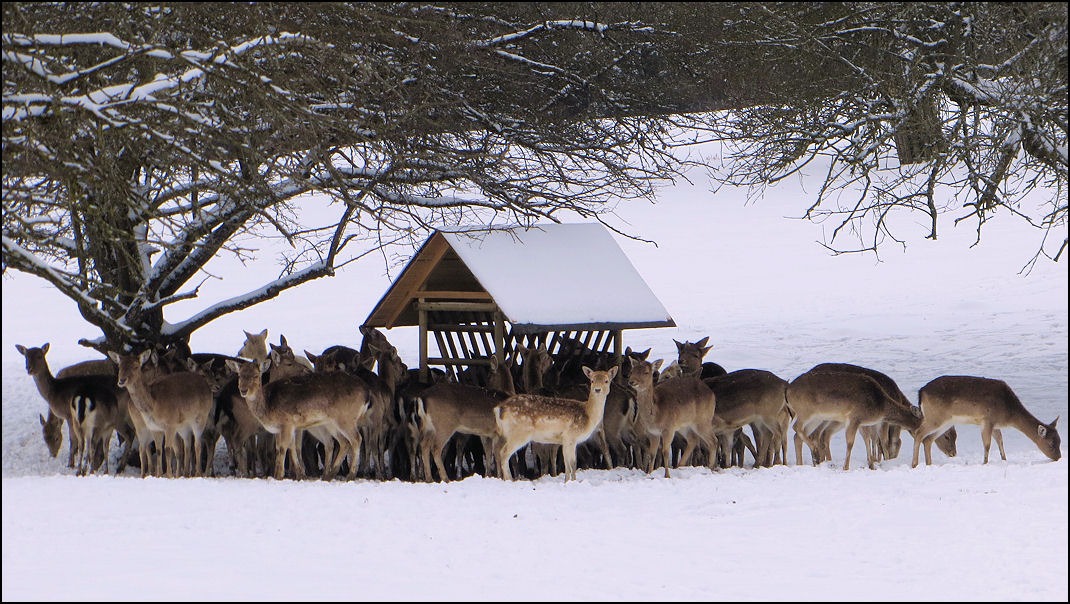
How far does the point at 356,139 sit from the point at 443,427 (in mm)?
2835

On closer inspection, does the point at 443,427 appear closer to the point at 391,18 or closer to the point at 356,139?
the point at 356,139

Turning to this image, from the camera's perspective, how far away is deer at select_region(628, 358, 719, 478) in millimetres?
13023

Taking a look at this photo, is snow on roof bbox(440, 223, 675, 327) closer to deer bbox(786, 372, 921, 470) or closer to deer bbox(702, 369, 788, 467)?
deer bbox(702, 369, 788, 467)

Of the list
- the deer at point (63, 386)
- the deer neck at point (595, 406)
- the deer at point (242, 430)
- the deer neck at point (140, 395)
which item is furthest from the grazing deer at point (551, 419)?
the deer at point (63, 386)

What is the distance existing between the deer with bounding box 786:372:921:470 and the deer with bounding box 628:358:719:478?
0.88 meters

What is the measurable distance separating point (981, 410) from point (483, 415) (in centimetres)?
476

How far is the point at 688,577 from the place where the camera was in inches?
320

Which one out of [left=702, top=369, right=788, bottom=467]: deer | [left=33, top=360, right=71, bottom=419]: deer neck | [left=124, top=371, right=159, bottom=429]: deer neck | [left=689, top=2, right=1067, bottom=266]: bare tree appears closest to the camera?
[left=689, top=2, right=1067, bottom=266]: bare tree

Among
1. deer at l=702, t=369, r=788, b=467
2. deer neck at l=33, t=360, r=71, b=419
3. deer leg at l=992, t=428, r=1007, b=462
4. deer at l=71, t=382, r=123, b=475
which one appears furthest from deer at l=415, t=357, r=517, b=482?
deer leg at l=992, t=428, r=1007, b=462

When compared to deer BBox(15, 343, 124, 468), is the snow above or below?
below

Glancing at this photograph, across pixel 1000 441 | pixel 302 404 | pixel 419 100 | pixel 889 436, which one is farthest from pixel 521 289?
pixel 1000 441

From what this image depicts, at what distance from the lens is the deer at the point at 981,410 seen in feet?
42.3

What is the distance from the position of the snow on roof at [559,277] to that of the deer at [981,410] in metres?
2.67

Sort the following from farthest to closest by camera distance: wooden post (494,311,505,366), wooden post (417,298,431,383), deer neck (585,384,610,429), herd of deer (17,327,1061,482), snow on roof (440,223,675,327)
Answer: wooden post (417,298,431,383) < wooden post (494,311,505,366) < snow on roof (440,223,675,327) < herd of deer (17,327,1061,482) < deer neck (585,384,610,429)
